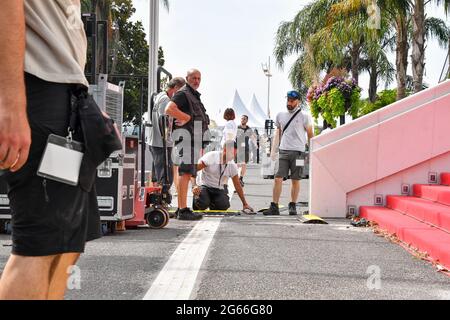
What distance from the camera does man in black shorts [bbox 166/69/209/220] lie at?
8.65 meters

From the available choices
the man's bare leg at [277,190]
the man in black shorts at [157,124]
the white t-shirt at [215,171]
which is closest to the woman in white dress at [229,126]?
the white t-shirt at [215,171]

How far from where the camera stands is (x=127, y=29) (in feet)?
161

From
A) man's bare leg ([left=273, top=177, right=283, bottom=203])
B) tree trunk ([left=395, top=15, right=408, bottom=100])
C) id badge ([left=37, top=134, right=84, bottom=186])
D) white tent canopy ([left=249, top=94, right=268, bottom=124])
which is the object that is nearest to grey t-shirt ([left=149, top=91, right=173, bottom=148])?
man's bare leg ([left=273, top=177, right=283, bottom=203])

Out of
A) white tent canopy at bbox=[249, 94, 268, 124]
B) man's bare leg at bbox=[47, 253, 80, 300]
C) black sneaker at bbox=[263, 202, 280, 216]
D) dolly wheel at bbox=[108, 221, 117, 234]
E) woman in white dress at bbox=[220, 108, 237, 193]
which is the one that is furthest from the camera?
white tent canopy at bbox=[249, 94, 268, 124]

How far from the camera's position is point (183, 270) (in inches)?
191

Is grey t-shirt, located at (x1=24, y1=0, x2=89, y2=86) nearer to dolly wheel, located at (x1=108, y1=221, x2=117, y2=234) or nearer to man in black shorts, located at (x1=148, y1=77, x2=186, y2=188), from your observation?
dolly wheel, located at (x1=108, y1=221, x2=117, y2=234)

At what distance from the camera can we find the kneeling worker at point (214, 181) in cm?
1005

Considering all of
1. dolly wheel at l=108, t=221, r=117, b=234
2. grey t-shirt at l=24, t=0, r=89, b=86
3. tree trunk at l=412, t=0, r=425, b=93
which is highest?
tree trunk at l=412, t=0, r=425, b=93

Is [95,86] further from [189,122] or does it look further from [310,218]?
[310,218]

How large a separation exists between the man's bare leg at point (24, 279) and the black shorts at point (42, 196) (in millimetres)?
28

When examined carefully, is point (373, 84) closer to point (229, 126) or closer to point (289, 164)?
point (229, 126)

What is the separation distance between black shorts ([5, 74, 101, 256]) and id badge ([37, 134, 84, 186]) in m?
0.02

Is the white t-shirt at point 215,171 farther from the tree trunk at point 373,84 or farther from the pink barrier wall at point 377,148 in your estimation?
the tree trunk at point 373,84
